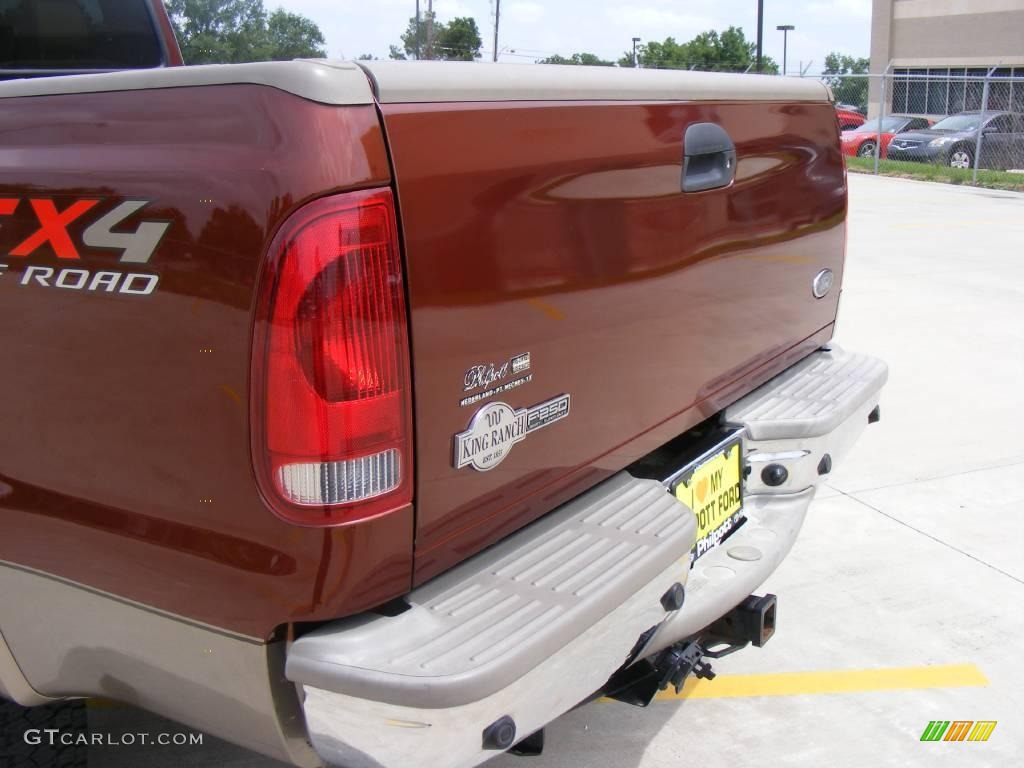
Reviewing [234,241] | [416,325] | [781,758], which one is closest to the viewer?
[234,241]

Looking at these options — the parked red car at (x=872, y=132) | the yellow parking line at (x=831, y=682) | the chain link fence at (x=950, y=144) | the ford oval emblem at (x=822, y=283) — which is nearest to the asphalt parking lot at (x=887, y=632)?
the yellow parking line at (x=831, y=682)

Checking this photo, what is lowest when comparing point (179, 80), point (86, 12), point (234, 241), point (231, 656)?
point (231, 656)

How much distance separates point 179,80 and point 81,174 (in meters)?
0.25

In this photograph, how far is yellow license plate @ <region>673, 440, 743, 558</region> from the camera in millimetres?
2736

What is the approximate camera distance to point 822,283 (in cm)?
349

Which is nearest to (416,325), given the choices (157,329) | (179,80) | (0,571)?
(157,329)

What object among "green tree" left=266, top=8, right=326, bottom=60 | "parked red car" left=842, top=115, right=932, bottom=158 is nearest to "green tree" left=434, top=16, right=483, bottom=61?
"parked red car" left=842, top=115, right=932, bottom=158

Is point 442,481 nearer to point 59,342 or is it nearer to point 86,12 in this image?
point 59,342

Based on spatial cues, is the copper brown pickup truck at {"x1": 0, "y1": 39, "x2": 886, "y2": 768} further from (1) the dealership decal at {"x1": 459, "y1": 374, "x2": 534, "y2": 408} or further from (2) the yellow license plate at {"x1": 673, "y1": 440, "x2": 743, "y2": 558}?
(2) the yellow license plate at {"x1": 673, "y1": 440, "x2": 743, "y2": 558}

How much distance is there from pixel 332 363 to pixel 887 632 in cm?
256

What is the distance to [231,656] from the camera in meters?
1.86

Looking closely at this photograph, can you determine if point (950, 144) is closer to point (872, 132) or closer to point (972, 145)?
point (972, 145)

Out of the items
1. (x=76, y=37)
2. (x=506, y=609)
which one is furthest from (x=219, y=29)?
(x=506, y=609)

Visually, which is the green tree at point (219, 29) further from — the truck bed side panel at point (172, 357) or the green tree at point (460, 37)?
the green tree at point (460, 37)
